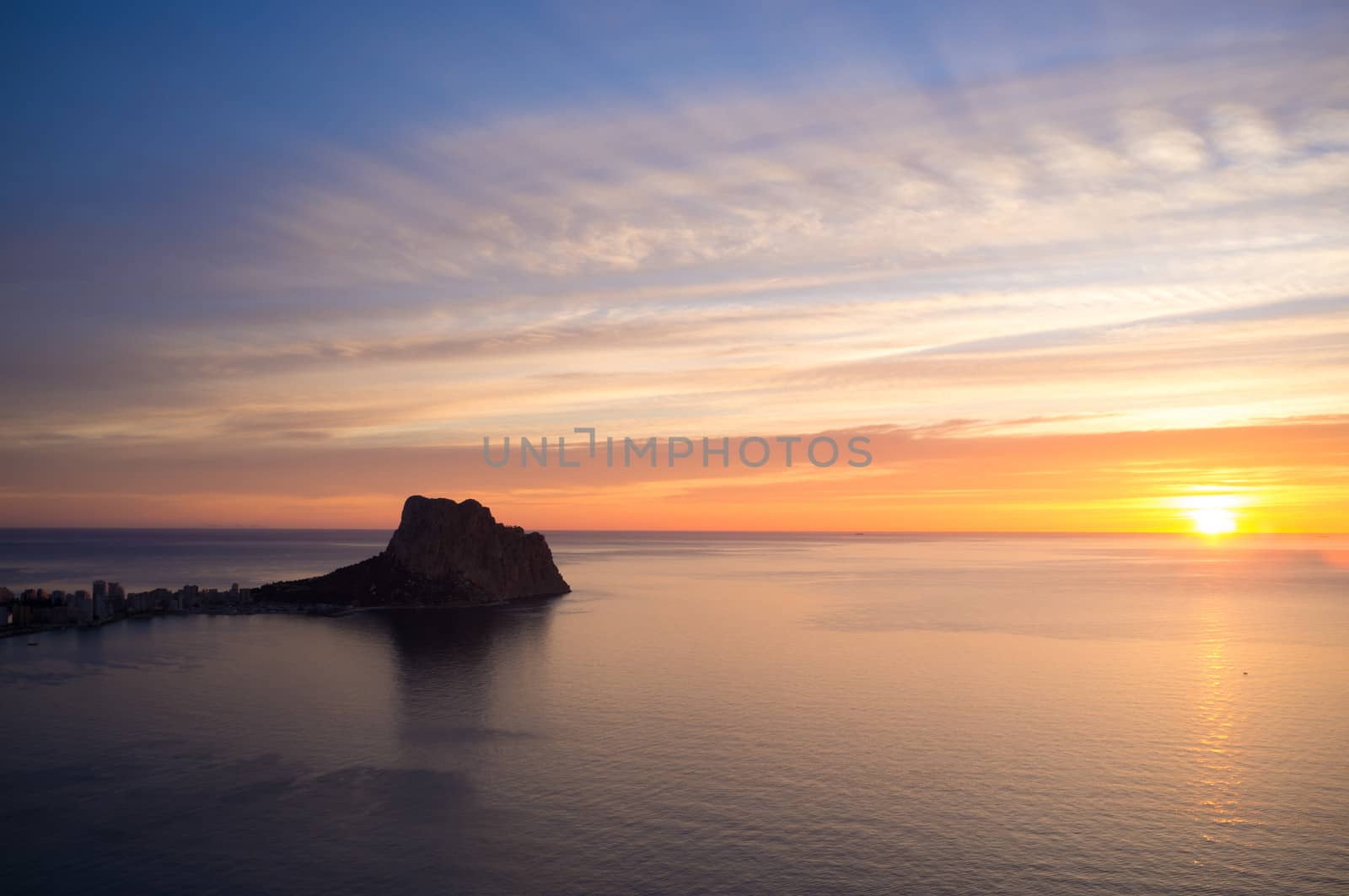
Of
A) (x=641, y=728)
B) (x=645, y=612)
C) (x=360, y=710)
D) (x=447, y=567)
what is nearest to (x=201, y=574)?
(x=447, y=567)

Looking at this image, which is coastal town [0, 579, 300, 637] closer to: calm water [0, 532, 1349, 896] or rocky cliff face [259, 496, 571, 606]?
rocky cliff face [259, 496, 571, 606]

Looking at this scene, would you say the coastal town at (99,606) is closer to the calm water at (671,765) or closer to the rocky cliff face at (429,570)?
the rocky cliff face at (429,570)

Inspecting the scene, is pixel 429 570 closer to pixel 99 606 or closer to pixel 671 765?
pixel 99 606

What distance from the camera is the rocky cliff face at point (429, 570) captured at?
12531cm

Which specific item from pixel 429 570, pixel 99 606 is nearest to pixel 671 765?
pixel 99 606

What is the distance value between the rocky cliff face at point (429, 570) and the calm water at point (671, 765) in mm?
31655

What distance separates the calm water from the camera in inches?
1328

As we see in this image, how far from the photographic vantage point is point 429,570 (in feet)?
423

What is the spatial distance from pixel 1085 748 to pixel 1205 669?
117ft

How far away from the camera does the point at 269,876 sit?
3259cm

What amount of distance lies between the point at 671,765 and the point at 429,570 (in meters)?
90.0

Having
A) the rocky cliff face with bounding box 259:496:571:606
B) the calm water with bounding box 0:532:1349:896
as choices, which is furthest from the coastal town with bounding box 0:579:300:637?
the calm water with bounding box 0:532:1349:896

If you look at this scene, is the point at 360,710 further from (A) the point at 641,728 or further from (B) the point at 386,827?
(B) the point at 386,827

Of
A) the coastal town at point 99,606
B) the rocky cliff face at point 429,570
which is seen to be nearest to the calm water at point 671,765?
the coastal town at point 99,606
